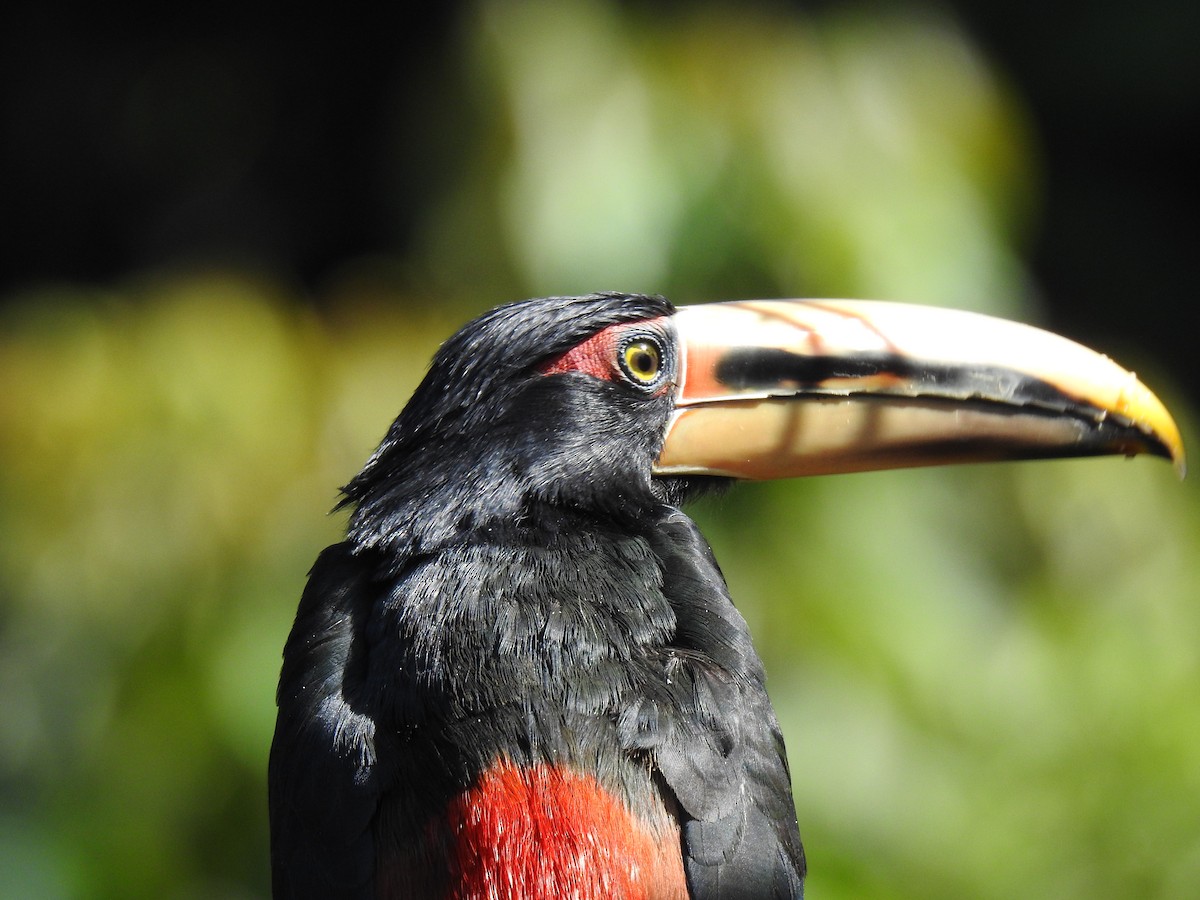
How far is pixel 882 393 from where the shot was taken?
7.48 feet

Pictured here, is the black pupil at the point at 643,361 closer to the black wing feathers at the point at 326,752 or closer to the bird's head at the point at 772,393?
the bird's head at the point at 772,393

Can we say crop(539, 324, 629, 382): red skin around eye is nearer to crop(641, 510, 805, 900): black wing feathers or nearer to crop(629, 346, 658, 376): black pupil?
crop(629, 346, 658, 376): black pupil

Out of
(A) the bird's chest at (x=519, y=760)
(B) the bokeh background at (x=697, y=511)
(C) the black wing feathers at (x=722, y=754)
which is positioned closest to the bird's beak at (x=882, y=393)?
(C) the black wing feathers at (x=722, y=754)

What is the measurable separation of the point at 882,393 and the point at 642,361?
41 centimetres

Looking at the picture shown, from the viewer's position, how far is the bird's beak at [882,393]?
7.41ft

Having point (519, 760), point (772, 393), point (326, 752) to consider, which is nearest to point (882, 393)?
point (772, 393)

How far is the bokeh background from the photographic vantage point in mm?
3949

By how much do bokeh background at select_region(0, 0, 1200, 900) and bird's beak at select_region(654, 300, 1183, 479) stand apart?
187 centimetres

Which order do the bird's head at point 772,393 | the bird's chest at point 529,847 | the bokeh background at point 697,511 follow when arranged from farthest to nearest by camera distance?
the bokeh background at point 697,511
the bird's head at point 772,393
the bird's chest at point 529,847

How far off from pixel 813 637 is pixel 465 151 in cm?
211

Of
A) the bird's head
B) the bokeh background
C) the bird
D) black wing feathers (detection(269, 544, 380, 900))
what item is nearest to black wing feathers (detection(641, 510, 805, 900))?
the bird

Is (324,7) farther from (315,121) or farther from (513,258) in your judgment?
(513,258)

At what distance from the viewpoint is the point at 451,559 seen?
1993 mm

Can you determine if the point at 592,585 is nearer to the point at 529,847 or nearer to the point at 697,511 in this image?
the point at 529,847
